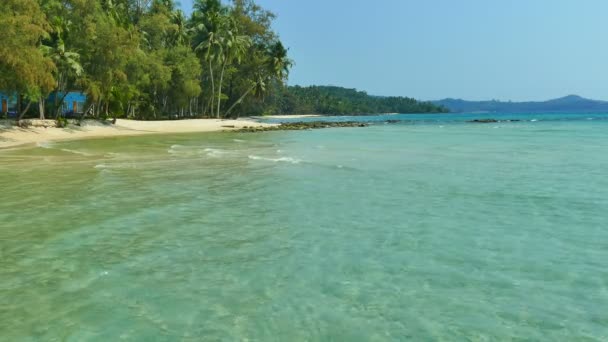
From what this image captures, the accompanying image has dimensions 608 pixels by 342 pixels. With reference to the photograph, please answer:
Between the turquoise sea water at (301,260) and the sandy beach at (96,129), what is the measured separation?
2292 cm

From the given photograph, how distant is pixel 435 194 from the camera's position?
14.0 meters

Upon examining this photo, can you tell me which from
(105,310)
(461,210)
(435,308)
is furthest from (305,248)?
(461,210)

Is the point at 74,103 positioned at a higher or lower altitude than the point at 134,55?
lower

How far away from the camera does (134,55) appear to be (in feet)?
154

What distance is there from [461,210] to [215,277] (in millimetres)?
6742

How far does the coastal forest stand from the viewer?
31.1 metres

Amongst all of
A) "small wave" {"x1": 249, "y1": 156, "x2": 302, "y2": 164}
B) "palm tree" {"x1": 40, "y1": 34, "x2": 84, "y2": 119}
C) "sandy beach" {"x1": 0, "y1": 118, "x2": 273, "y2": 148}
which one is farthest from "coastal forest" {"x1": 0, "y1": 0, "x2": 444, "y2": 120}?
"small wave" {"x1": 249, "y1": 156, "x2": 302, "y2": 164}

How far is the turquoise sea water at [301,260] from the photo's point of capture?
5516 millimetres

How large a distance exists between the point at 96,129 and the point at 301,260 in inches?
1725

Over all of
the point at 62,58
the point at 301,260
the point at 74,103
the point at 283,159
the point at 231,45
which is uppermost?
the point at 231,45

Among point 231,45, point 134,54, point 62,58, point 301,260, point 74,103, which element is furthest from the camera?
point 231,45

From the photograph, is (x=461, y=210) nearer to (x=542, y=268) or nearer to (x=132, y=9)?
(x=542, y=268)

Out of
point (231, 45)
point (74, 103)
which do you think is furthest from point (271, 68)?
point (74, 103)

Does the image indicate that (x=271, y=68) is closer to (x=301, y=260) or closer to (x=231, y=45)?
(x=231, y=45)
